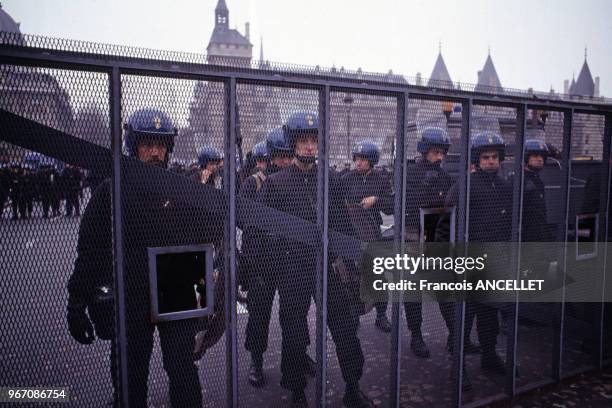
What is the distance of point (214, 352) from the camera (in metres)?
2.90

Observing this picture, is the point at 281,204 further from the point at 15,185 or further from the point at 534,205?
the point at 534,205

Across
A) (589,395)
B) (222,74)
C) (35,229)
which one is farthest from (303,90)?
(589,395)

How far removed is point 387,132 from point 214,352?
2024mm

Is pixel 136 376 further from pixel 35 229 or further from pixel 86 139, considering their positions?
pixel 86 139

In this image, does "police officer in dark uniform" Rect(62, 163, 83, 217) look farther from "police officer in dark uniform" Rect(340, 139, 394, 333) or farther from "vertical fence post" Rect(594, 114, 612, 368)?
"vertical fence post" Rect(594, 114, 612, 368)

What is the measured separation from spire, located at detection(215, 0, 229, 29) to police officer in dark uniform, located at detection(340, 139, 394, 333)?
96821 mm

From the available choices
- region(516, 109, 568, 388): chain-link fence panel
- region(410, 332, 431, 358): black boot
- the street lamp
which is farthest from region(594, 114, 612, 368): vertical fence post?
the street lamp

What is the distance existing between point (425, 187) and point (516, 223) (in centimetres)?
107

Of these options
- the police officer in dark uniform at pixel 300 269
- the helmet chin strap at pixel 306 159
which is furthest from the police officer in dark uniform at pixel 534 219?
the helmet chin strap at pixel 306 159

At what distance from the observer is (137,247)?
2535mm

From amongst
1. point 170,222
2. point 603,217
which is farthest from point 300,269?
point 603,217

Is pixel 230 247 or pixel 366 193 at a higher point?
pixel 366 193

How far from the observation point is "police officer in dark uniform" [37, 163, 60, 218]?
2.15m

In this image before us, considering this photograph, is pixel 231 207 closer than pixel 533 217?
Yes
